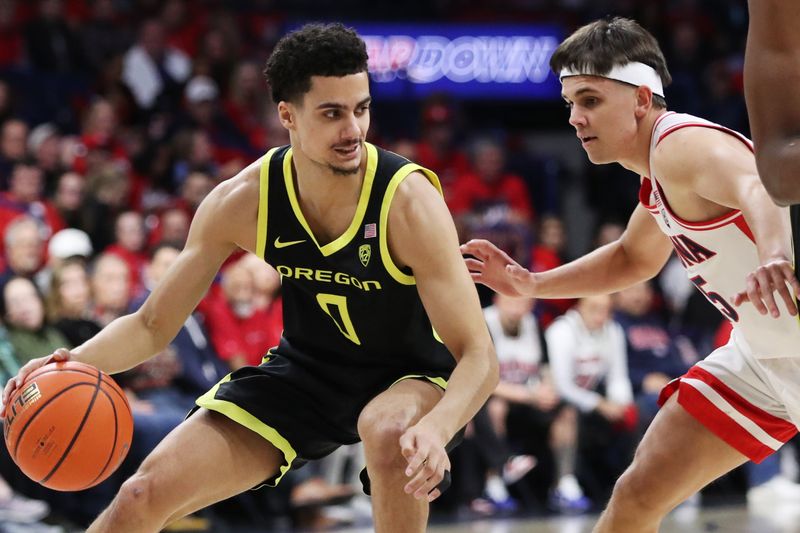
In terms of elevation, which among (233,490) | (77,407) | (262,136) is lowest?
(233,490)

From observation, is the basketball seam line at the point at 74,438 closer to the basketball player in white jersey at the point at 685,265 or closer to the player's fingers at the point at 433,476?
the player's fingers at the point at 433,476

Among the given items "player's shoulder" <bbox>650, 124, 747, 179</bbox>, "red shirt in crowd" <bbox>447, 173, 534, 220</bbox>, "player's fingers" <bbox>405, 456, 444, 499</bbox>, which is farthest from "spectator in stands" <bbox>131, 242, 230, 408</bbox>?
"player's shoulder" <bbox>650, 124, 747, 179</bbox>

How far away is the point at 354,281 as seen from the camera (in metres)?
3.84

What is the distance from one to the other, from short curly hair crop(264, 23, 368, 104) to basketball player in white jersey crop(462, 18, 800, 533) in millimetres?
747

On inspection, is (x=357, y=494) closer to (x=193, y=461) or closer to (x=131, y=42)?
(x=193, y=461)

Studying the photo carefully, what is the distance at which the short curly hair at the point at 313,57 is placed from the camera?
3.71m

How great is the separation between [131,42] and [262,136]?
1.65m

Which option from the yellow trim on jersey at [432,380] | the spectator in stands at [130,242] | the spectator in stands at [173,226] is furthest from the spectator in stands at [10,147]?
the yellow trim on jersey at [432,380]

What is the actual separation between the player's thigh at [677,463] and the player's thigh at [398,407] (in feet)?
2.32

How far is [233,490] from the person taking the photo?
12.6ft

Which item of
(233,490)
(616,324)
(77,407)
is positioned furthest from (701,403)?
(616,324)

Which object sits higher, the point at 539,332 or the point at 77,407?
the point at 77,407

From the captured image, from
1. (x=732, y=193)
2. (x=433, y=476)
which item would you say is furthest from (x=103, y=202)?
(x=732, y=193)

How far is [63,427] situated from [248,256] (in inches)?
171
